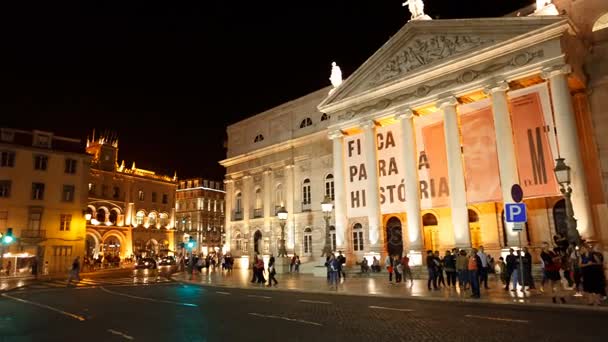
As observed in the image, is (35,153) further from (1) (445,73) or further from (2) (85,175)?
(1) (445,73)

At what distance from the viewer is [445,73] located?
81.9ft

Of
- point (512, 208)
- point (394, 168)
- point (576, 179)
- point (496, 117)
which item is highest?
point (496, 117)

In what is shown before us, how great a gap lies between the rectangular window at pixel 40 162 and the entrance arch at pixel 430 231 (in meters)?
37.6

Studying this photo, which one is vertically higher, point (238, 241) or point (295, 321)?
point (238, 241)

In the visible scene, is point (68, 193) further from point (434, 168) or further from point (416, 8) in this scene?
point (416, 8)

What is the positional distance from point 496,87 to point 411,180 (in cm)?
705

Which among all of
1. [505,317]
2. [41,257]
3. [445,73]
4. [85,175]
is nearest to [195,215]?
[85,175]

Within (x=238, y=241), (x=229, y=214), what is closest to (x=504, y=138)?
(x=238, y=241)

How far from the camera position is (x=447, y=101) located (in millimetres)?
24766

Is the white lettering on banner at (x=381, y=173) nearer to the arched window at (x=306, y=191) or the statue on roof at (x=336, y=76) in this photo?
the statue on roof at (x=336, y=76)

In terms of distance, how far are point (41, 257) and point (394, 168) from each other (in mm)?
34404

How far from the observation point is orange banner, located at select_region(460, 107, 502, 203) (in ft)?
74.1

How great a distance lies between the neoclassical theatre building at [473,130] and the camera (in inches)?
828

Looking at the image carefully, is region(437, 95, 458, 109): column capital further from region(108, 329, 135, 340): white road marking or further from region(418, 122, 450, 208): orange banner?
region(108, 329, 135, 340): white road marking
